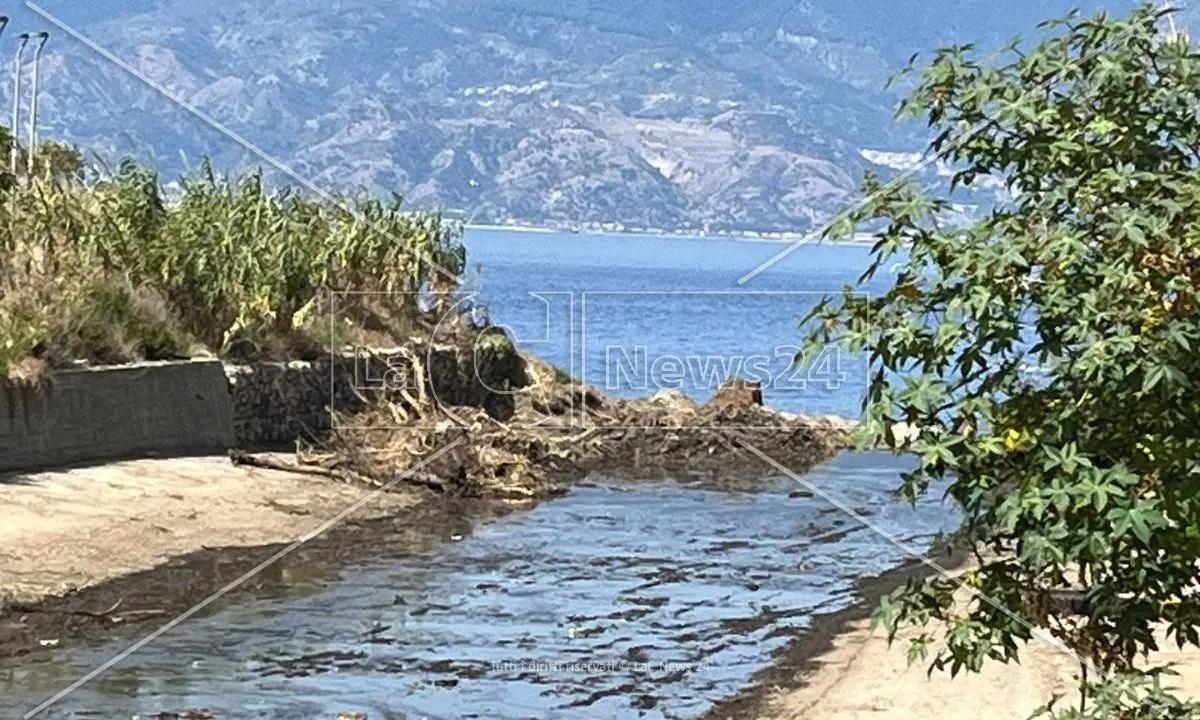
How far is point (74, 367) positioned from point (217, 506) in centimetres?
182

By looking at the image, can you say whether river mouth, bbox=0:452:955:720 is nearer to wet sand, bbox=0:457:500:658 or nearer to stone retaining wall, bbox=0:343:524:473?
wet sand, bbox=0:457:500:658

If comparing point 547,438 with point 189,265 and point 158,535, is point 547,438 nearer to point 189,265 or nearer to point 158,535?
point 189,265

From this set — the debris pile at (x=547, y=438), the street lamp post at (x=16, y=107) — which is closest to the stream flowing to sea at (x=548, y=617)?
the debris pile at (x=547, y=438)

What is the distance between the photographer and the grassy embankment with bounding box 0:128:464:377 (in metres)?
16.8

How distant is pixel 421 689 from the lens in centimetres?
1036

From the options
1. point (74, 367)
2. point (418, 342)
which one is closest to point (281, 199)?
point (418, 342)

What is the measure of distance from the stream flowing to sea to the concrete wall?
2705mm

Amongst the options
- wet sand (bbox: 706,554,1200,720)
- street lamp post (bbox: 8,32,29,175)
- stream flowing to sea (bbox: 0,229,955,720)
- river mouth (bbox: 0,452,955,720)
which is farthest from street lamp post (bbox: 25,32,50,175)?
wet sand (bbox: 706,554,1200,720)

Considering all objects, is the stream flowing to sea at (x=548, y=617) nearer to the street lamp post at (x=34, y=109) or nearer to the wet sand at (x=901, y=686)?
the wet sand at (x=901, y=686)

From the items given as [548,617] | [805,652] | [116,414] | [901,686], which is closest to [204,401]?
[116,414]

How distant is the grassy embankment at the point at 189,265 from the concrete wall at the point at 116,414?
0.27 meters

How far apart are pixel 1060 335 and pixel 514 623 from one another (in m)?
7.42

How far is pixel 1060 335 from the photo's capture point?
211 inches

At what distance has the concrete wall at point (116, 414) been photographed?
49.4ft
